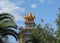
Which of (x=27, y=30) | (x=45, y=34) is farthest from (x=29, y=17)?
(x=45, y=34)

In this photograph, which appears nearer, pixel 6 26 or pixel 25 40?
pixel 6 26

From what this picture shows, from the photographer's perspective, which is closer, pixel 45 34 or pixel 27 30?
pixel 45 34

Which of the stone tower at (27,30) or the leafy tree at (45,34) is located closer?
the leafy tree at (45,34)

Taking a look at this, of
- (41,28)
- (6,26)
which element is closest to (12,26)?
(6,26)

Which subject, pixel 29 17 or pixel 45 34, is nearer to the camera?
pixel 45 34

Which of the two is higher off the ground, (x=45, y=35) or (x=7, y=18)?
(x=7, y=18)

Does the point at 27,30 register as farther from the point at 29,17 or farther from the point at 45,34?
the point at 45,34

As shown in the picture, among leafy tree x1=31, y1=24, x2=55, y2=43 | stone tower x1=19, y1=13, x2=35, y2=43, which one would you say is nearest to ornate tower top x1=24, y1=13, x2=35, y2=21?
stone tower x1=19, y1=13, x2=35, y2=43

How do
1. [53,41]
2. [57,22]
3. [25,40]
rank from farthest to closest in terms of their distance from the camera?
1. [25,40]
2. [53,41]
3. [57,22]

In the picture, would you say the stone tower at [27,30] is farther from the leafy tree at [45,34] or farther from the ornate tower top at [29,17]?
the leafy tree at [45,34]

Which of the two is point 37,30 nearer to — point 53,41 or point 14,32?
point 53,41

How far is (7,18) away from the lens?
96.2 ft

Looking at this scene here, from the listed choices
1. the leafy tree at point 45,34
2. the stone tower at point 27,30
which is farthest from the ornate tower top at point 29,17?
the leafy tree at point 45,34

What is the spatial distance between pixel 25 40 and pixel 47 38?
16979 millimetres
